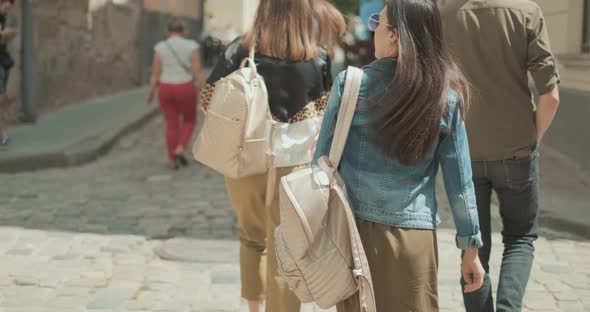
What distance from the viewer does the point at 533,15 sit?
388 cm

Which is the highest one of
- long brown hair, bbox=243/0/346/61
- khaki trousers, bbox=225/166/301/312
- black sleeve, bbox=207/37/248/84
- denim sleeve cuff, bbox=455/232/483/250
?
long brown hair, bbox=243/0/346/61

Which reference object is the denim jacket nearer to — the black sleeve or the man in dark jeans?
the man in dark jeans

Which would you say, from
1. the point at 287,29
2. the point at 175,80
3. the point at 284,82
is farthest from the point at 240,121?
the point at 175,80

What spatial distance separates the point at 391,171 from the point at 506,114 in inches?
46.4

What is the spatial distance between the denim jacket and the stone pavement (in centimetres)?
204

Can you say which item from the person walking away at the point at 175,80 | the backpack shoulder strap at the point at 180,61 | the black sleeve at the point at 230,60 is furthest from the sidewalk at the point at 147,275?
A: the backpack shoulder strap at the point at 180,61

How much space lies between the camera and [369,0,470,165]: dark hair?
9.52 feet

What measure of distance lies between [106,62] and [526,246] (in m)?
14.5

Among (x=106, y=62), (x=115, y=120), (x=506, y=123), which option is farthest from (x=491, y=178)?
(x=106, y=62)

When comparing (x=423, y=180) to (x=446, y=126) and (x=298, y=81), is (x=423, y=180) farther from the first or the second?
(x=298, y=81)

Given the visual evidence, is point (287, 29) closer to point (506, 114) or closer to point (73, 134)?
point (506, 114)

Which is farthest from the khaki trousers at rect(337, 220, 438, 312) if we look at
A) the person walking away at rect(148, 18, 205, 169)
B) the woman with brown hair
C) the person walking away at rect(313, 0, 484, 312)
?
the person walking away at rect(148, 18, 205, 169)

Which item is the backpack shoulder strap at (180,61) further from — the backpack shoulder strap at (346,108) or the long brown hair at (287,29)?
the backpack shoulder strap at (346,108)

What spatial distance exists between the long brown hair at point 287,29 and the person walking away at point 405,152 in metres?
1.09
